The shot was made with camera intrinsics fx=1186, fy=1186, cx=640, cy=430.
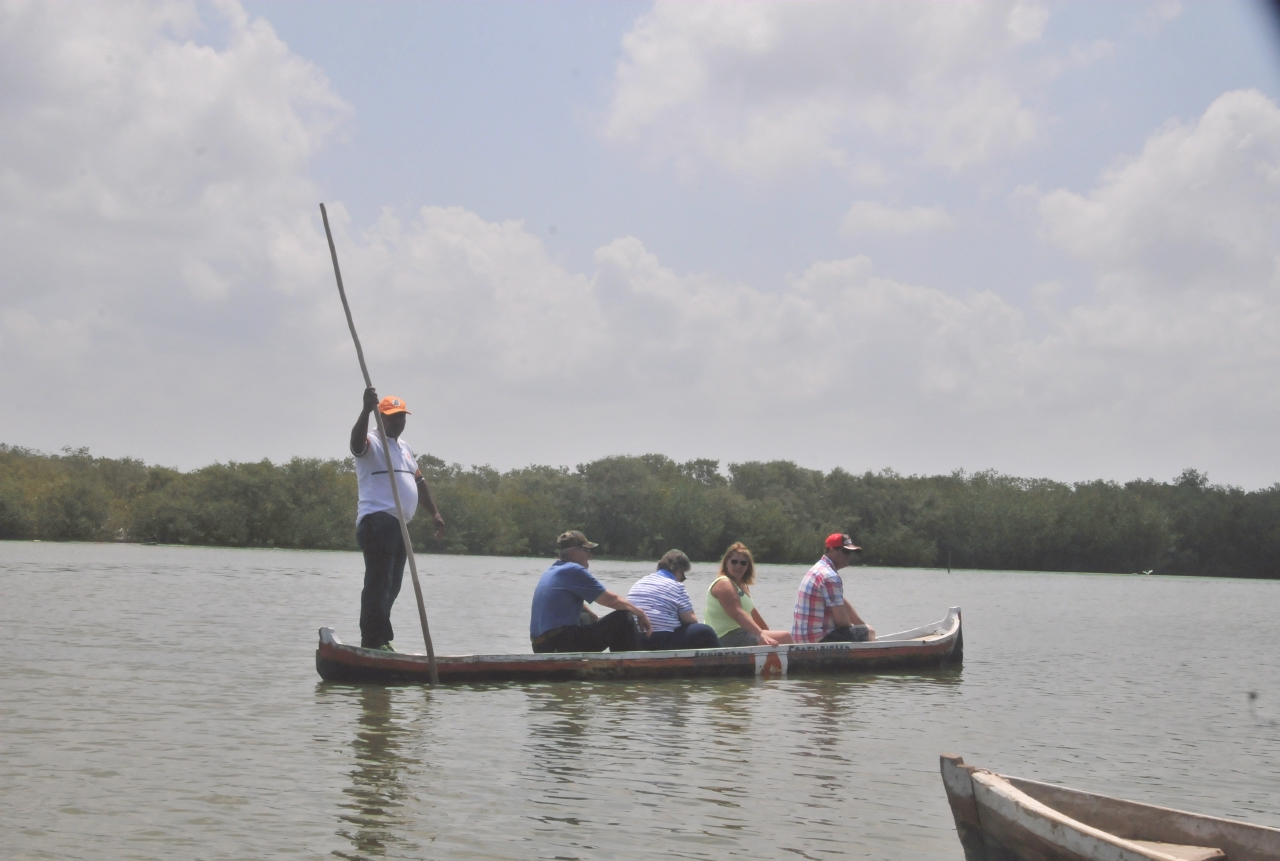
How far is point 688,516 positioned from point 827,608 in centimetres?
7438

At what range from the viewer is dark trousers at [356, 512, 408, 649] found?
432 inches

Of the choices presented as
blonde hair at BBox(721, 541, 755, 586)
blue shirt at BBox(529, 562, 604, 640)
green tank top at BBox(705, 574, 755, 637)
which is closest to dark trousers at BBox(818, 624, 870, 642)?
green tank top at BBox(705, 574, 755, 637)

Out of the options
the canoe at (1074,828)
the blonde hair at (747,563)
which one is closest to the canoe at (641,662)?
the blonde hair at (747,563)

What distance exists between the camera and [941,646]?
572 inches

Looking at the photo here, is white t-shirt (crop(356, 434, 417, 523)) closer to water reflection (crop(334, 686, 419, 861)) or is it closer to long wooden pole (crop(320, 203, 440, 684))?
long wooden pole (crop(320, 203, 440, 684))

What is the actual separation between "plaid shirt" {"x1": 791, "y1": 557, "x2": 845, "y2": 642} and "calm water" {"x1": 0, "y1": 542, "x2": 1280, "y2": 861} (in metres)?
0.78

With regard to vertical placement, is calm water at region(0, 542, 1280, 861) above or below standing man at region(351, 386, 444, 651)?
below

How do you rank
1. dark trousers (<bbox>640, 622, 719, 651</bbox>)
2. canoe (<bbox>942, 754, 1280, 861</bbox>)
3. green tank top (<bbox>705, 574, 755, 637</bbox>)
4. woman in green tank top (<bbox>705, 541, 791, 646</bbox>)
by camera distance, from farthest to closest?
green tank top (<bbox>705, 574, 755, 637</bbox>) → woman in green tank top (<bbox>705, 541, 791, 646</bbox>) → dark trousers (<bbox>640, 622, 719, 651</bbox>) → canoe (<bbox>942, 754, 1280, 861</bbox>)

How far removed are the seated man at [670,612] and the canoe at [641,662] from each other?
246 millimetres

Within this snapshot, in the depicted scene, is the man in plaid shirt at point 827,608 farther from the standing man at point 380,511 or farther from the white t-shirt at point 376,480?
the white t-shirt at point 376,480

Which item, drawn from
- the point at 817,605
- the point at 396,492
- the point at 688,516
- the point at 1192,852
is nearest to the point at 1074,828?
the point at 1192,852

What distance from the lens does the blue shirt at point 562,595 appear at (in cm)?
1162

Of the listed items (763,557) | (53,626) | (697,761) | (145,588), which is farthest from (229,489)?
(697,761)

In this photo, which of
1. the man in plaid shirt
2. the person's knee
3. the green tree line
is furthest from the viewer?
the green tree line
